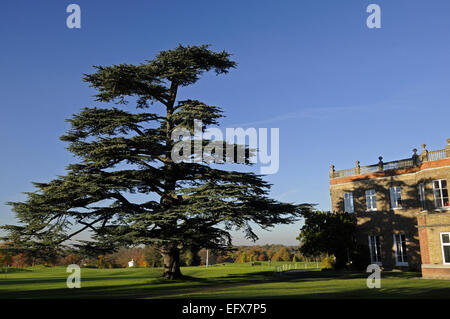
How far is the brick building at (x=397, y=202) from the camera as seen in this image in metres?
30.5

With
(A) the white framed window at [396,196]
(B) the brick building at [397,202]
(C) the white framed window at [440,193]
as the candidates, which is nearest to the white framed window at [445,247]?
(B) the brick building at [397,202]

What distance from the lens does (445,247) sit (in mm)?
25938

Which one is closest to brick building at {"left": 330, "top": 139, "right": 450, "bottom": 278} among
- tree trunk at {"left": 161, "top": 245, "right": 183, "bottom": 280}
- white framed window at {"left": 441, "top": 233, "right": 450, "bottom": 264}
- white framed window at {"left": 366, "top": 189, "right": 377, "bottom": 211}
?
white framed window at {"left": 366, "top": 189, "right": 377, "bottom": 211}

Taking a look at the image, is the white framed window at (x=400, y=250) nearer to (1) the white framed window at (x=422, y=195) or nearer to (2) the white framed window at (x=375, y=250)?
(2) the white framed window at (x=375, y=250)

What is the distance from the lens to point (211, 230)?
78.4 ft

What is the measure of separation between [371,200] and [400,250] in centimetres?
515

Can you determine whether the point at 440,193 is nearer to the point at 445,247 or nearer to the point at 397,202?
the point at 397,202

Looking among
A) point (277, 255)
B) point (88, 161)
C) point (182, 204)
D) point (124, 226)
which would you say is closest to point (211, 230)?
point (182, 204)

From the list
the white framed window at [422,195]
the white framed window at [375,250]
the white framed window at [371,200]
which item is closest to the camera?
the white framed window at [422,195]

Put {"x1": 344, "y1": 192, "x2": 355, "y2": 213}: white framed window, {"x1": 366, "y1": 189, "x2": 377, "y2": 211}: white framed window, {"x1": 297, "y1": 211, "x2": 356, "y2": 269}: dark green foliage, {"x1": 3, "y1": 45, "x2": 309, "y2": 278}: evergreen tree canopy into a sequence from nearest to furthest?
1. {"x1": 3, "y1": 45, "x2": 309, "y2": 278}: evergreen tree canopy
2. {"x1": 297, "y1": 211, "x2": 356, "y2": 269}: dark green foliage
3. {"x1": 366, "y1": 189, "x2": 377, "y2": 211}: white framed window
4. {"x1": 344, "y1": 192, "x2": 355, "y2": 213}: white framed window

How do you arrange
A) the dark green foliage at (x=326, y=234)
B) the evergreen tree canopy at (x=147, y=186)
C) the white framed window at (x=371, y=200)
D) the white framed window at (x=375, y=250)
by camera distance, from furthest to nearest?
the white framed window at (x=371, y=200) < the white framed window at (x=375, y=250) < the dark green foliage at (x=326, y=234) < the evergreen tree canopy at (x=147, y=186)

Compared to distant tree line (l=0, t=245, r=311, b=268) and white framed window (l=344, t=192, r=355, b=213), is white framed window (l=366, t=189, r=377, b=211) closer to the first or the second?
white framed window (l=344, t=192, r=355, b=213)

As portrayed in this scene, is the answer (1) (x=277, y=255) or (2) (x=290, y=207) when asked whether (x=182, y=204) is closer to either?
(2) (x=290, y=207)

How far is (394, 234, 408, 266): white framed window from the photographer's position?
112 feet
